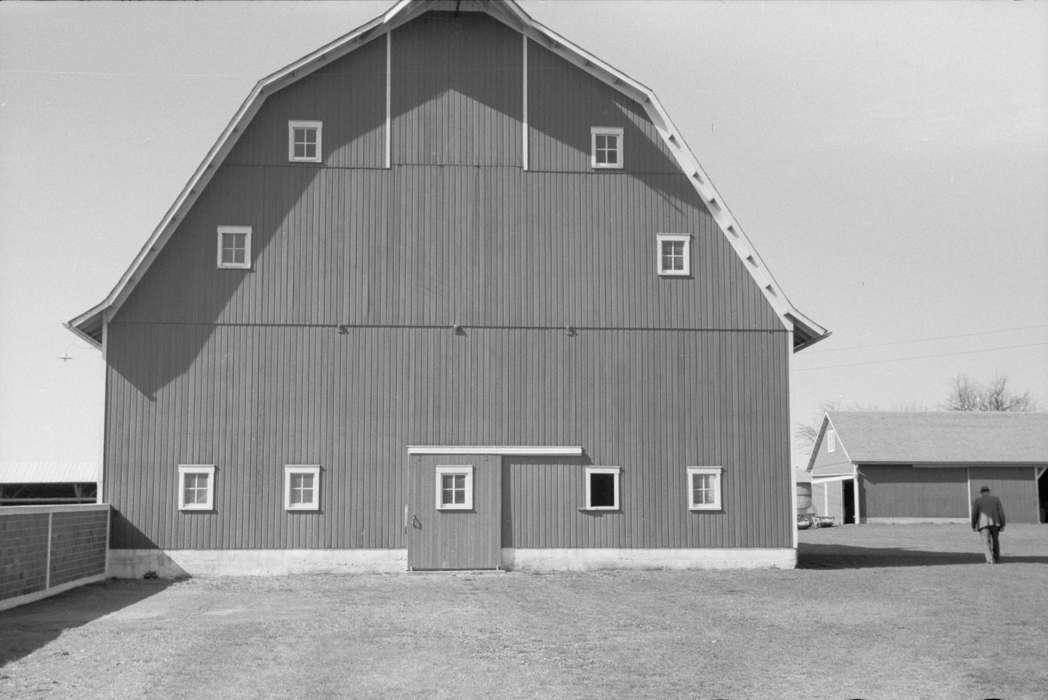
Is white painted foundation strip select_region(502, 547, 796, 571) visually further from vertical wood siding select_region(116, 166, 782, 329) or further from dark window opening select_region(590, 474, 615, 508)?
vertical wood siding select_region(116, 166, 782, 329)

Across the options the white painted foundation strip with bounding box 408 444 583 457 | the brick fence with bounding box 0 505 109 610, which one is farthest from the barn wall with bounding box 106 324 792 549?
the brick fence with bounding box 0 505 109 610

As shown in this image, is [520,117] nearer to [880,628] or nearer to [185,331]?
[185,331]

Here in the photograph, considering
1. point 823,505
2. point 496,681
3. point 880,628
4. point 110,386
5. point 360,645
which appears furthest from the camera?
point 823,505

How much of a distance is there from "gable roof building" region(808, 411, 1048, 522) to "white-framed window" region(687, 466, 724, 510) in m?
31.6

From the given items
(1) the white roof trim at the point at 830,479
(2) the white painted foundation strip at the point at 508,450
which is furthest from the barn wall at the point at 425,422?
(1) the white roof trim at the point at 830,479

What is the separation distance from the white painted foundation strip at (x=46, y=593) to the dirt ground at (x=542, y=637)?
0.74 feet

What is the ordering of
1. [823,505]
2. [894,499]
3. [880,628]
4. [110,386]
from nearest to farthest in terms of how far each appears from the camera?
[880,628] → [110,386] → [894,499] → [823,505]

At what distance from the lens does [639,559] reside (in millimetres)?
24734

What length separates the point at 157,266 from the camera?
24844 mm

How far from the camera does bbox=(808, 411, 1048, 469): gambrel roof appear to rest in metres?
55.1

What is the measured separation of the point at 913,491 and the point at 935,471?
1.43 metres

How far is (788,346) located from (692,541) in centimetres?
462

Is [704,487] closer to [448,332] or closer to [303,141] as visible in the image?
[448,332]

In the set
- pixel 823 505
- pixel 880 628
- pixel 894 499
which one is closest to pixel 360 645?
pixel 880 628
